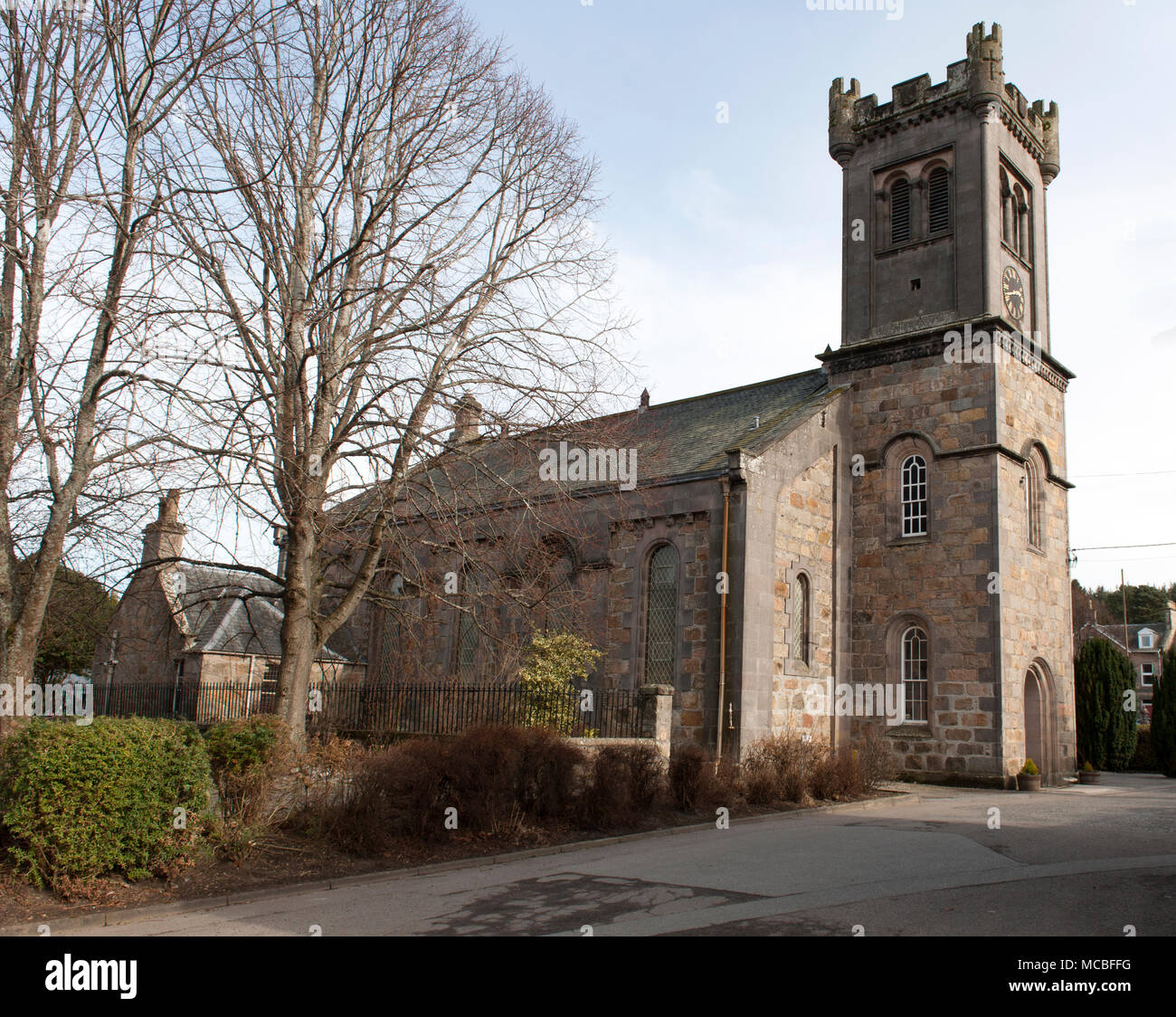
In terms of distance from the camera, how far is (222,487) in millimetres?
11852

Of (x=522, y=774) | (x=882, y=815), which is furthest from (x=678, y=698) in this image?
(x=522, y=774)

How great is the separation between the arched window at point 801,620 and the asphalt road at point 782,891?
820 cm

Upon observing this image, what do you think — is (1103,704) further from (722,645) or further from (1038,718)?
(722,645)

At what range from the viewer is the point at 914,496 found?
→ 24781 mm

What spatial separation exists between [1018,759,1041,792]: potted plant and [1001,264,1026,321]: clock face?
1157 centimetres

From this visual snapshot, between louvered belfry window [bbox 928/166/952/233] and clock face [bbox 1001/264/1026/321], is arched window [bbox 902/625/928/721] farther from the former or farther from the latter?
louvered belfry window [bbox 928/166/952/233]

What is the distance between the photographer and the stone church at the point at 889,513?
21953 mm

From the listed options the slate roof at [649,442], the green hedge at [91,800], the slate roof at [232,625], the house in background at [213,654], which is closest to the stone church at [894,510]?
the slate roof at [649,442]

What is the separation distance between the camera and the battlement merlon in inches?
988

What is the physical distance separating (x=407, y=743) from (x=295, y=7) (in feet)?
34.1

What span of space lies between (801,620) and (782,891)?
14.0m

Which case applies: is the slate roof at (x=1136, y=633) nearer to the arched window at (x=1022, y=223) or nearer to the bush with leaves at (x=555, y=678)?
the arched window at (x=1022, y=223)

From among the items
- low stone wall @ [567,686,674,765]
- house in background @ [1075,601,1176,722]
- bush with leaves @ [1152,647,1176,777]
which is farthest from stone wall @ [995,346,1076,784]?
house in background @ [1075,601,1176,722]
